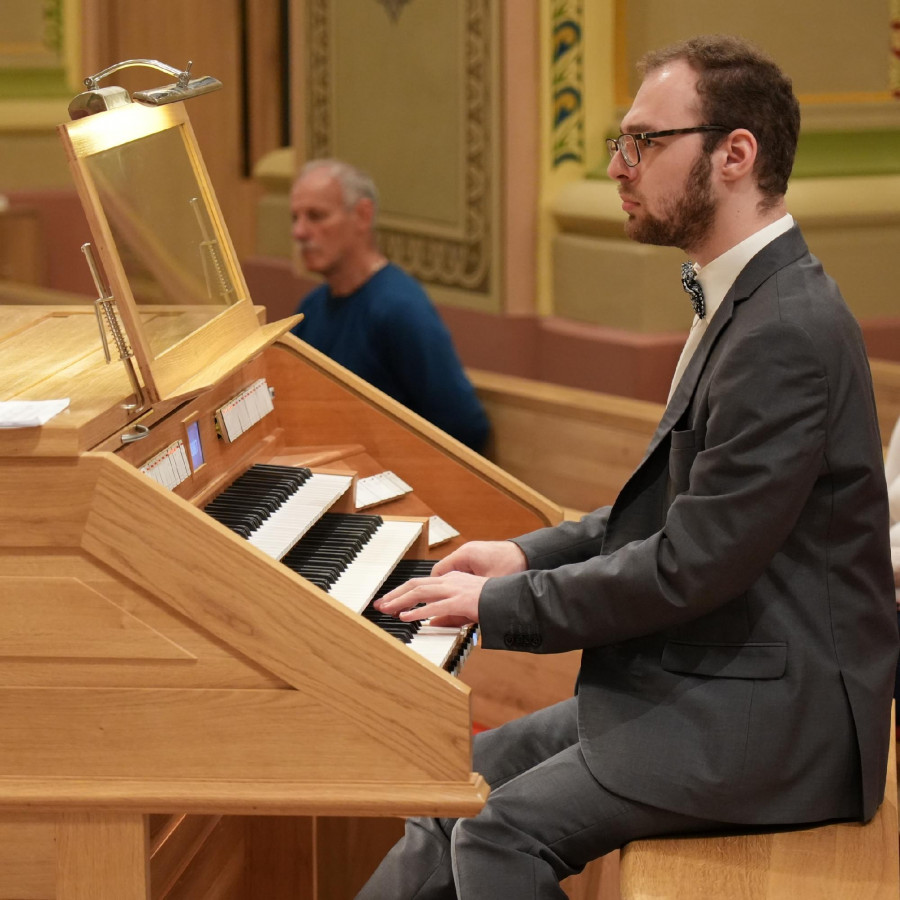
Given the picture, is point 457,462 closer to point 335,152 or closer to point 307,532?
point 307,532

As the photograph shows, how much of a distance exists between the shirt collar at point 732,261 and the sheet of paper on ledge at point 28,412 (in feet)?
2.95

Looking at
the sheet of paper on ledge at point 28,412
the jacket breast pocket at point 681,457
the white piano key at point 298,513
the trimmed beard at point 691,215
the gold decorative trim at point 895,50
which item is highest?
the gold decorative trim at point 895,50

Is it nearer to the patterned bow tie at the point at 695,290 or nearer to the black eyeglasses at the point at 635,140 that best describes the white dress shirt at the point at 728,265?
the patterned bow tie at the point at 695,290

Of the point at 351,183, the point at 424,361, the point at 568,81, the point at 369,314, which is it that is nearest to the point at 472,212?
the point at 568,81

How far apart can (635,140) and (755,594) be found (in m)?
0.66

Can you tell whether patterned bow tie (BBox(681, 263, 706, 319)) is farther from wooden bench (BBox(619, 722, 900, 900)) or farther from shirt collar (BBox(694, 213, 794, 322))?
wooden bench (BBox(619, 722, 900, 900))

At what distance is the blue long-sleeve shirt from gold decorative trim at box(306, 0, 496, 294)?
2.83ft

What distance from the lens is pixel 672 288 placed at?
4453 mm

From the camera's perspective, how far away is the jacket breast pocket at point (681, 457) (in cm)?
198

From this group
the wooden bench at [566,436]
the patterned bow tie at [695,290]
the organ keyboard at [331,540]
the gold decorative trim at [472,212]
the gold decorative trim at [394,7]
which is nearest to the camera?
the patterned bow tie at [695,290]

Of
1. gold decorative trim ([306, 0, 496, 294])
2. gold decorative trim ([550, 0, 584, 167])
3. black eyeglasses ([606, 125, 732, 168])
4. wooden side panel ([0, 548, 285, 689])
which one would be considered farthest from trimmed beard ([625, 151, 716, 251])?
gold decorative trim ([306, 0, 496, 294])

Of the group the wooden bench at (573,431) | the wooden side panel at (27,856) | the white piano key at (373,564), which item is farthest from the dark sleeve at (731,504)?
the wooden bench at (573,431)

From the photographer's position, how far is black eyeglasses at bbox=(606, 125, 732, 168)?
1994 millimetres

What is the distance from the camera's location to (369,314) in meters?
4.11
